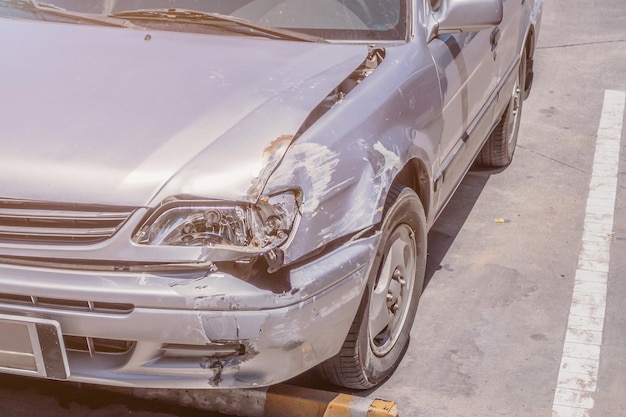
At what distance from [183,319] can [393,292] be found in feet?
4.06

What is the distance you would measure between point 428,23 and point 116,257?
75.8 inches

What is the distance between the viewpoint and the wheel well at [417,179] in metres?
4.20

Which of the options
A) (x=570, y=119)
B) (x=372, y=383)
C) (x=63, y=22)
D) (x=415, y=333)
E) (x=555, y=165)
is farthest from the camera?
(x=570, y=119)

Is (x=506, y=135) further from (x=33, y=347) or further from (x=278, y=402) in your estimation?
(x=33, y=347)

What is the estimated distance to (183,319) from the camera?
3.22 meters

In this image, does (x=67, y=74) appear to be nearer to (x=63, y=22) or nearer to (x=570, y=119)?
(x=63, y=22)

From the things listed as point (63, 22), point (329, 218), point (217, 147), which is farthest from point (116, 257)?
point (63, 22)

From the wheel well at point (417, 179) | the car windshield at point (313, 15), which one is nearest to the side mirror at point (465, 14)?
the car windshield at point (313, 15)

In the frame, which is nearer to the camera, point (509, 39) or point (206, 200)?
point (206, 200)

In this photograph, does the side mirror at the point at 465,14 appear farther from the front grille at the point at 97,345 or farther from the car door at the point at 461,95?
the front grille at the point at 97,345

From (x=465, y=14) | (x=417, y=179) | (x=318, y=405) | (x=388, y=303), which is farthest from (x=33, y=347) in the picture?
(x=465, y=14)

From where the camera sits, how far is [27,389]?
4.15 m

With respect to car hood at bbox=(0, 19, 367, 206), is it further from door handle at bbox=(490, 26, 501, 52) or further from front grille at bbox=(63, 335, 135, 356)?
door handle at bbox=(490, 26, 501, 52)

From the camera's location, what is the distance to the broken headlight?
3250 millimetres
